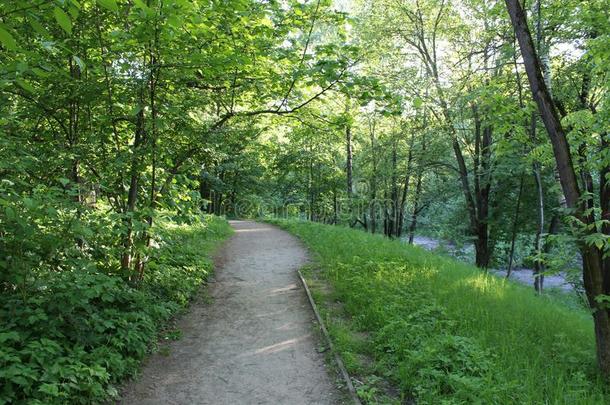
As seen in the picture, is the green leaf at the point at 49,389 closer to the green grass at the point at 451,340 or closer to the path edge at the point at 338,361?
the path edge at the point at 338,361

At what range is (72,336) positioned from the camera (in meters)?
4.67

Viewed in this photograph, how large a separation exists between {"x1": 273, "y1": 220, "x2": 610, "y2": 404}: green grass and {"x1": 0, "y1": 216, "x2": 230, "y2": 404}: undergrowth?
Result: 8.90ft

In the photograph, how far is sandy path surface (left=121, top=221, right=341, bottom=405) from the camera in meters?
4.80

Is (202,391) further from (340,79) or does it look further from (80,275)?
(340,79)

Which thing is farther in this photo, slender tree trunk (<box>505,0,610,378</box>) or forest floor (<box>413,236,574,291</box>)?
forest floor (<box>413,236,574,291</box>)

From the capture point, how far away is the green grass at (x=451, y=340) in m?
4.41

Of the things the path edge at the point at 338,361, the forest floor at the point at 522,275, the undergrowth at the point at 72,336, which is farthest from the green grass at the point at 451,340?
the forest floor at the point at 522,275

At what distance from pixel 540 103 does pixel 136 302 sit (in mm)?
6124

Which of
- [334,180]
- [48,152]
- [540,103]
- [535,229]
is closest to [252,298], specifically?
[48,152]

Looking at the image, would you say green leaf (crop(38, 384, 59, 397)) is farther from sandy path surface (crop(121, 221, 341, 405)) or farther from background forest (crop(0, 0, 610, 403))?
sandy path surface (crop(121, 221, 341, 405))

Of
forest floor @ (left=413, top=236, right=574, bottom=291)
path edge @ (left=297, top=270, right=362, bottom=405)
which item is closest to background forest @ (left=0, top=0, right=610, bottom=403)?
path edge @ (left=297, top=270, right=362, bottom=405)

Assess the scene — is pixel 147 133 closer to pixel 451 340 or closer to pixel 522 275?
pixel 451 340

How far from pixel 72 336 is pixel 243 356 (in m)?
2.16

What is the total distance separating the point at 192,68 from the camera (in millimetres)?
5516
